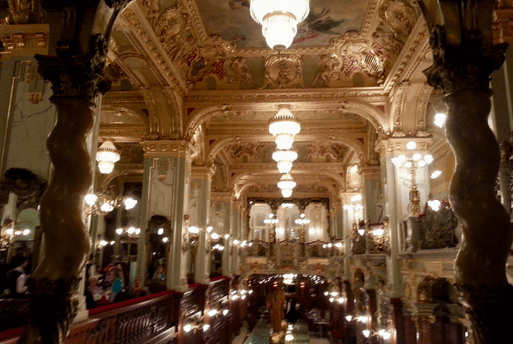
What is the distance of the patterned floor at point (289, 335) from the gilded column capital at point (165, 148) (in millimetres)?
12382

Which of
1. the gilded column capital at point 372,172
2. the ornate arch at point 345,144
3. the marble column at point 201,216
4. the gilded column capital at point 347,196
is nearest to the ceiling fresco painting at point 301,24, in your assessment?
the ornate arch at point 345,144

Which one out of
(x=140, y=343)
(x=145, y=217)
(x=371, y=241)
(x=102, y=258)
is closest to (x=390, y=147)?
(x=371, y=241)

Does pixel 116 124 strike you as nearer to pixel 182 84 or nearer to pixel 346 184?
pixel 182 84

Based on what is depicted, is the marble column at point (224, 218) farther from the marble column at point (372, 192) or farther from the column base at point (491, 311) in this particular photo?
the column base at point (491, 311)

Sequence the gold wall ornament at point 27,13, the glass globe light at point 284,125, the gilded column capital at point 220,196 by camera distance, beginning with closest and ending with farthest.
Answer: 1. the gold wall ornament at point 27,13
2. the glass globe light at point 284,125
3. the gilded column capital at point 220,196

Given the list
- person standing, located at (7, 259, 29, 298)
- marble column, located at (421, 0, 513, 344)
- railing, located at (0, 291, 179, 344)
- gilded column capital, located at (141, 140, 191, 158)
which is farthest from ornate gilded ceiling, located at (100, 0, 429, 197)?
marble column, located at (421, 0, 513, 344)

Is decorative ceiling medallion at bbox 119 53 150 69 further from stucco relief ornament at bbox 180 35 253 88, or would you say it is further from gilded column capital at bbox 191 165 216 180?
gilded column capital at bbox 191 165 216 180

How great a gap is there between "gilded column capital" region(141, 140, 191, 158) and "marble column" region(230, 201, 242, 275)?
1002cm

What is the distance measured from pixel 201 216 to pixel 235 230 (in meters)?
8.72

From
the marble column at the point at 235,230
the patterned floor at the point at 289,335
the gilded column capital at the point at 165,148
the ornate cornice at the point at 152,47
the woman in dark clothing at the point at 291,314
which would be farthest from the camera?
the woman in dark clothing at the point at 291,314

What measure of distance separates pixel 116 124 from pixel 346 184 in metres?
10.4

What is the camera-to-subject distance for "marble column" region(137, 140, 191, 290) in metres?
9.89

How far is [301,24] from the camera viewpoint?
8680mm

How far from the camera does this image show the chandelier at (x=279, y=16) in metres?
5.04
